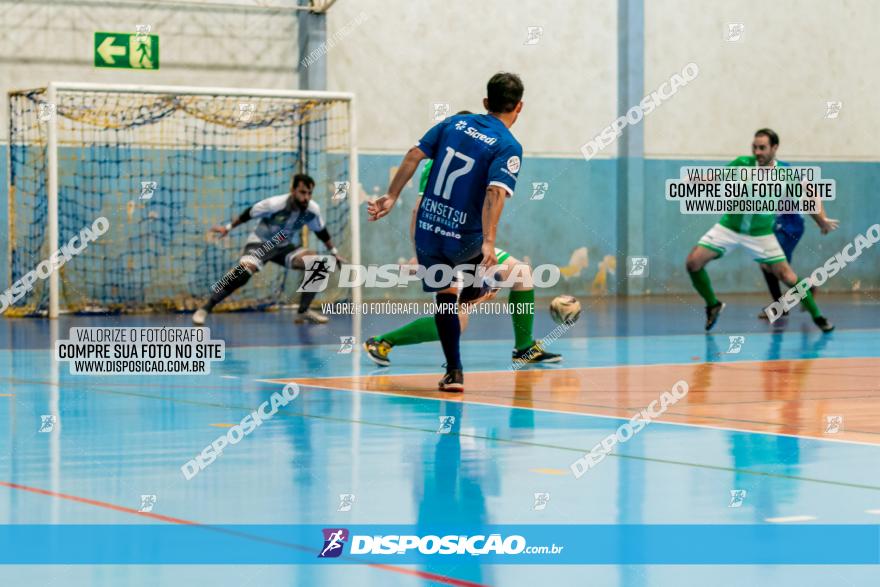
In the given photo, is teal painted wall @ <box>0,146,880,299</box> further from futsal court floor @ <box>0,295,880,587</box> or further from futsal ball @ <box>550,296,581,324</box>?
futsal court floor @ <box>0,295,880,587</box>

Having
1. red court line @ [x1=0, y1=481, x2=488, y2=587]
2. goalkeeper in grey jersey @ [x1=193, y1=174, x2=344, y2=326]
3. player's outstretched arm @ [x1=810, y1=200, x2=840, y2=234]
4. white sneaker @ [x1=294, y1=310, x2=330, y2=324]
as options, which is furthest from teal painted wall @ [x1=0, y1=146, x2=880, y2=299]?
red court line @ [x1=0, y1=481, x2=488, y2=587]

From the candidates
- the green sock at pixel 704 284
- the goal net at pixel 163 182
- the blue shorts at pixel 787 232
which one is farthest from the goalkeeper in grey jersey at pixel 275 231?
the blue shorts at pixel 787 232

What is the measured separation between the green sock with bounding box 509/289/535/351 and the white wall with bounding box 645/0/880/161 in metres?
12.8

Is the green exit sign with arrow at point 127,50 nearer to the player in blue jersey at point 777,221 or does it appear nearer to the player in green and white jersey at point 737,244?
the player in blue jersey at point 777,221

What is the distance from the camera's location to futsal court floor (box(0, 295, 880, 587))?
4.13 meters

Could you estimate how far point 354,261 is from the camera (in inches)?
746

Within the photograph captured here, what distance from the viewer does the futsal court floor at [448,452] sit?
4.13 m

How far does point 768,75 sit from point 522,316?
14.2 m

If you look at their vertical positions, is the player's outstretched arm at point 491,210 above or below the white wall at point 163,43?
below

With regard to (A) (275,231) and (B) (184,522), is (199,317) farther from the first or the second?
(B) (184,522)

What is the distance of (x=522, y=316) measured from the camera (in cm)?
1083

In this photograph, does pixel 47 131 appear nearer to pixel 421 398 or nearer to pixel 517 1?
pixel 517 1

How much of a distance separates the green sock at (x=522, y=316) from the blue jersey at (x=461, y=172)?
6.21ft

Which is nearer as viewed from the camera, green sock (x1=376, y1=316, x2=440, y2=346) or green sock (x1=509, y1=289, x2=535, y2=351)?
green sock (x1=376, y1=316, x2=440, y2=346)
